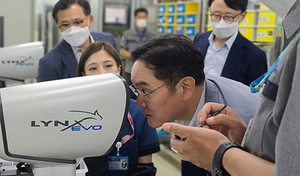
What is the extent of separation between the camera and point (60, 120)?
837 millimetres

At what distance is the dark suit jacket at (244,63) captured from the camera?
7.59ft

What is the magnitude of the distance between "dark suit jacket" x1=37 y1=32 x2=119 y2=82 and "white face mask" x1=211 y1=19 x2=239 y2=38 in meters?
0.98

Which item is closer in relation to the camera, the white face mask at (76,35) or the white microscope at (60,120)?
the white microscope at (60,120)

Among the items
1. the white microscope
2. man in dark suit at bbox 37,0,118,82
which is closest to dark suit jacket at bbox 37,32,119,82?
man in dark suit at bbox 37,0,118,82

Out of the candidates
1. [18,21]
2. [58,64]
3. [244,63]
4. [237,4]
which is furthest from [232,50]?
[18,21]

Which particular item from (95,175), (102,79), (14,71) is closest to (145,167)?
(95,175)

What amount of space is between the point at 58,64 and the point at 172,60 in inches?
40.8

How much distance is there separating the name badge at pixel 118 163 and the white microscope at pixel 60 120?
23.0 inches

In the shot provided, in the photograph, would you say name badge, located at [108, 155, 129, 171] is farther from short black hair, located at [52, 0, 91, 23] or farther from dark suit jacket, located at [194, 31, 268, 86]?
dark suit jacket, located at [194, 31, 268, 86]

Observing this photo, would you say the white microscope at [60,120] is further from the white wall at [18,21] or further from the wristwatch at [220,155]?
the white wall at [18,21]

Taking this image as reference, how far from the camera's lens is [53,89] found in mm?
851

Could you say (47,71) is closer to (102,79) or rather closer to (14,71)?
(14,71)

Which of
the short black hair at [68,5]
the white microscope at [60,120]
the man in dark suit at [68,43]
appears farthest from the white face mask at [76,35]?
the white microscope at [60,120]

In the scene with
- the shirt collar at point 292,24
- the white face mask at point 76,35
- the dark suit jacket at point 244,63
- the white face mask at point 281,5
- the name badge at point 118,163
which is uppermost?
the white face mask at point 281,5
